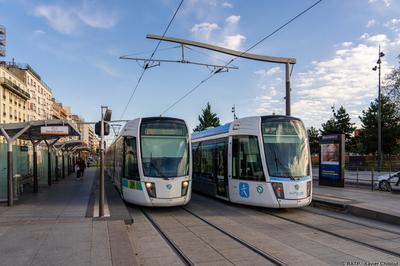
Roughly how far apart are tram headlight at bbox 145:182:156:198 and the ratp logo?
2978 millimetres

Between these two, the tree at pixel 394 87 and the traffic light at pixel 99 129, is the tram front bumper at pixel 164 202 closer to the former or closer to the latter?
the traffic light at pixel 99 129

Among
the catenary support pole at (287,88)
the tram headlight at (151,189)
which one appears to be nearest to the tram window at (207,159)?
the catenary support pole at (287,88)

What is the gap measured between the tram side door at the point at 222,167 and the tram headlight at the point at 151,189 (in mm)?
3107

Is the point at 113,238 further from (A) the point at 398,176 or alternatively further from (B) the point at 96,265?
(A) the point at 398,176

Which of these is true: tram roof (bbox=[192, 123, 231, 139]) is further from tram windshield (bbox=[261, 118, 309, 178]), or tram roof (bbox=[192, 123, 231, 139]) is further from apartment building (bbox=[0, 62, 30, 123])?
apartment building (bbox=[0, 62, 30, 123])

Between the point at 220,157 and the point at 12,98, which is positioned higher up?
the point at 12,98

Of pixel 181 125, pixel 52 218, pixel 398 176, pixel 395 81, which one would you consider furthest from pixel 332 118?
pixel 52 218

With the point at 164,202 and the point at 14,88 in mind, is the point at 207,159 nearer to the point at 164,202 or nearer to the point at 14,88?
the point at 164,202

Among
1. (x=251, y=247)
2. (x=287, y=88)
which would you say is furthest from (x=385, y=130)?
(x=251, y=247)

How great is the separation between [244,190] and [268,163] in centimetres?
143

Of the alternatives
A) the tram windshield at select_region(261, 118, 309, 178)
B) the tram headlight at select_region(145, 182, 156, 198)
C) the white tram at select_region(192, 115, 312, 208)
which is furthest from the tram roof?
the tram headlight at select_region(145, 182, 156, 198)

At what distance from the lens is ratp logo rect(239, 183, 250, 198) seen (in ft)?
42.8

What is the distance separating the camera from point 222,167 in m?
14.9

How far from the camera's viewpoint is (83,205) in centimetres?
1395
